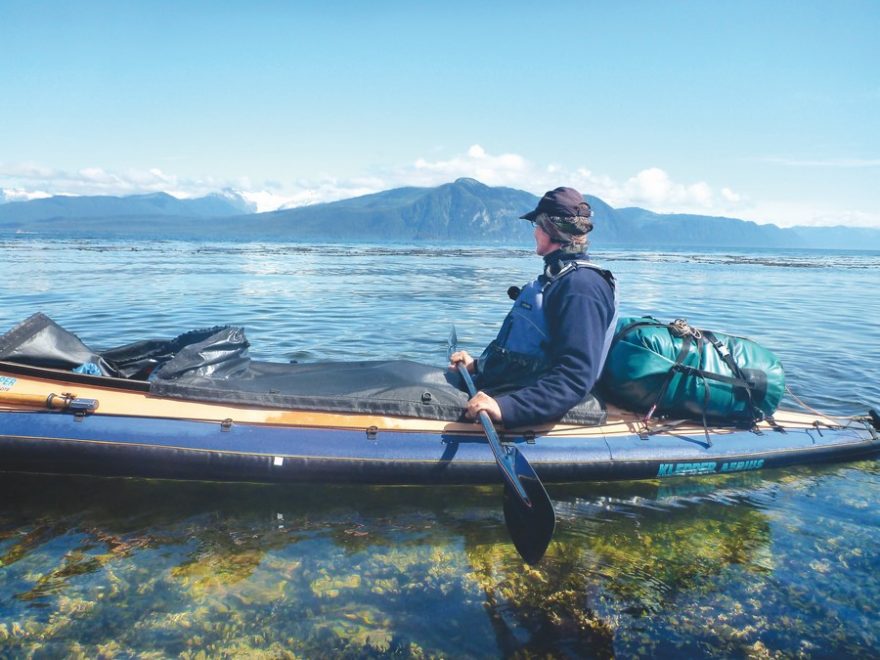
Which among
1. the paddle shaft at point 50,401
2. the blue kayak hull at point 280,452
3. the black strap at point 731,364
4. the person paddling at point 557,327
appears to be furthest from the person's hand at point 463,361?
the paddle shaft at point 50,401

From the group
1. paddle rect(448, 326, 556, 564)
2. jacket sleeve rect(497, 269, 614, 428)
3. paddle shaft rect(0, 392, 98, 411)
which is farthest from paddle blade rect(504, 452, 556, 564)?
paddle shaft rect(0, 392, 98, 411)

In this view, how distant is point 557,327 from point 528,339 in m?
0.46

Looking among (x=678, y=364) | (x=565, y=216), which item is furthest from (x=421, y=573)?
(x=565, y=216)

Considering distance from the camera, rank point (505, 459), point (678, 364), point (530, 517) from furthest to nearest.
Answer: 1. point (678, 364)
2. point (505, 459)
3. point (530, 517)

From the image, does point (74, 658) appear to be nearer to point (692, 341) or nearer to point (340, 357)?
point (692, 341)

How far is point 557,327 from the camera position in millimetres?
4789

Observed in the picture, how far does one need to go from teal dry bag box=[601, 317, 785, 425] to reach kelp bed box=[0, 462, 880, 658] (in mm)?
959

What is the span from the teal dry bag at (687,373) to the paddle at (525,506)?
5.31 feet

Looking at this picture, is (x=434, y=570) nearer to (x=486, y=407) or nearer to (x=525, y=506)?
(x=525, y=506)

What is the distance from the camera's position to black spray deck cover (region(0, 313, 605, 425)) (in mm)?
5348

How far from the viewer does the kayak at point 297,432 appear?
5.01 m

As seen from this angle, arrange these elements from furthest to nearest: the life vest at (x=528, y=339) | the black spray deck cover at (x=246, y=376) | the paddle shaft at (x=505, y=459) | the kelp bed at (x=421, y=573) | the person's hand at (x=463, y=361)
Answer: the person's hand at (x=463, y=361)
the black spray deck cover at (x=246, y=376)
the life vest at (x=528, y=339)
the paddle shaft at (x=505, y=459)
the kelp bed at (x=421, y=573)

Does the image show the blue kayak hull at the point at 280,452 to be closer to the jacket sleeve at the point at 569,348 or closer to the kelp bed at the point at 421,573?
the kelp bed at the point at 421,573

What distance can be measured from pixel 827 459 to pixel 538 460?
3.43 m
